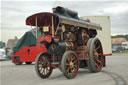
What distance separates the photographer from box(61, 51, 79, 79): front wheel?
22.9ft

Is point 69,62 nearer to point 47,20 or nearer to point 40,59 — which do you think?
point 40,59

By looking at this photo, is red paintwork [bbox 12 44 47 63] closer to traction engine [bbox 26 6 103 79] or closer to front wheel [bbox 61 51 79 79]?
traction engine [bbox 26 6 103 79]

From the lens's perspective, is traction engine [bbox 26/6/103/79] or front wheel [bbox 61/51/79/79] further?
traction engine [bbox 26/6/103/79]

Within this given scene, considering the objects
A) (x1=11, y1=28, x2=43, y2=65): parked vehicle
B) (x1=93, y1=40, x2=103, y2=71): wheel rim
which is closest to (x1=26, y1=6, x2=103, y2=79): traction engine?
(x1=93, y1=40, x2=103, y2=71): wheel rim

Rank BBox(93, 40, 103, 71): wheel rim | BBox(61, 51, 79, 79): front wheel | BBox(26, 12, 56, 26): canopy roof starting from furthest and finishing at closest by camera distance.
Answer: BBox(93, 40, 103, 71): wheel rim → BBox(26, 12, 56, 26): canopy roof → BBox(61, 51, 79, 79): front wheel

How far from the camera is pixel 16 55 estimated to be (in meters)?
16.1

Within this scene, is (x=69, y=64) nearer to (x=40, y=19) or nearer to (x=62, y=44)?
(x=62, y=44)

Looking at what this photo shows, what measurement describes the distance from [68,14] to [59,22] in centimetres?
141

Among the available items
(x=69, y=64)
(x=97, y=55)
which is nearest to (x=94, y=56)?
(x=97, y=55)

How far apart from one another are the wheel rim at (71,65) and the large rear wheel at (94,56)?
1158 mm

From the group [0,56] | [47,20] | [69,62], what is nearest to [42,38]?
[47,20]

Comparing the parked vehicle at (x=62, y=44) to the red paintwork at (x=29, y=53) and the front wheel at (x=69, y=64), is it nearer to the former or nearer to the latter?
the front wheel at (x=69, y=64)

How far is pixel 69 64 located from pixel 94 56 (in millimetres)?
2148

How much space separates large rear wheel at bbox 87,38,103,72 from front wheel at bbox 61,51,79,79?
116 cm
